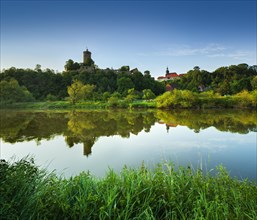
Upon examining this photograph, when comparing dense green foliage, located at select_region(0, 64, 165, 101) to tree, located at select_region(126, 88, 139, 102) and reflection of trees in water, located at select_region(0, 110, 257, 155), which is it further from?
reflection of trees in water, located at select_region(0, 110, 257, 155)

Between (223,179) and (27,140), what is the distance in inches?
388

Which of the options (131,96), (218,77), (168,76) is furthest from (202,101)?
(168,76)

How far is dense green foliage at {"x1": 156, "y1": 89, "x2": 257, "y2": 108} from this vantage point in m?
34.9

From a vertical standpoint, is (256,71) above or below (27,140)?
above

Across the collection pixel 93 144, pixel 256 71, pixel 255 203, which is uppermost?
pixel 256 71

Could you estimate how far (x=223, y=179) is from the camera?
4133 mm

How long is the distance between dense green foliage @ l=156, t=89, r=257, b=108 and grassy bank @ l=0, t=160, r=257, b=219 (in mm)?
31825

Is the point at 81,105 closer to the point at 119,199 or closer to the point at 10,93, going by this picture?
the point at 10,93

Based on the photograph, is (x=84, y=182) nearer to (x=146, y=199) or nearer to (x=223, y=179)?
(x=146, y=199)

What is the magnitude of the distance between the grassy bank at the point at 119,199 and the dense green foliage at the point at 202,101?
3182cm

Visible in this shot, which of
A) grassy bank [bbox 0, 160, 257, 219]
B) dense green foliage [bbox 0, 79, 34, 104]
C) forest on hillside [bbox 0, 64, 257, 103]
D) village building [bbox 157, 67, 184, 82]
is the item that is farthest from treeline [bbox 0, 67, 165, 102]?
grassy bank [bbox 0, 160, 257, 219]

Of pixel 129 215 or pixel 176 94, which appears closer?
pixel 129 215

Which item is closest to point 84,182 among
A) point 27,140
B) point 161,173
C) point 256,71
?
point 161,173

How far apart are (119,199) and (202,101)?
3448 centimetres
